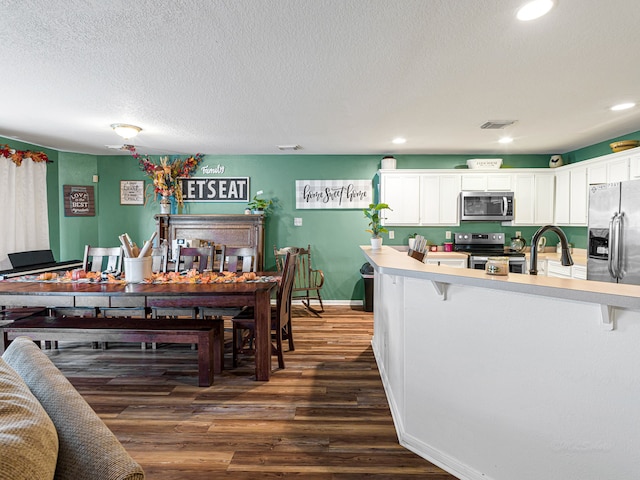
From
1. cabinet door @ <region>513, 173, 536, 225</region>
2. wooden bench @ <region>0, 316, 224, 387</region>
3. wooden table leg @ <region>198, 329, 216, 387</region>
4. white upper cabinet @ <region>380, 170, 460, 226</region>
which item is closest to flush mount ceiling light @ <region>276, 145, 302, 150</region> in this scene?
white upper cabinet @ <region>380, 170, 460, 226</region>

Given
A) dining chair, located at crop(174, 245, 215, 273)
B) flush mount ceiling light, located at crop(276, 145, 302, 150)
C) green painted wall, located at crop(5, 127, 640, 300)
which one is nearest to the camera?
dining chair, located at crop(174, 245, 215, 273)

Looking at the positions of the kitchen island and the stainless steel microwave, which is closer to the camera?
the kitchen island

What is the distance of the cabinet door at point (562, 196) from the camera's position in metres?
4.83

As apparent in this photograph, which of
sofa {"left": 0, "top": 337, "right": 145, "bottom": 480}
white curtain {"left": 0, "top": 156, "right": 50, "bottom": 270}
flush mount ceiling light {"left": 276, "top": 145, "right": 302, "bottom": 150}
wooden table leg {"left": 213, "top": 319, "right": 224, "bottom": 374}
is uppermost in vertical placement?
flush mount ceiling light {"left": 276, "top": 145, "right": 302, "bottom": 150}

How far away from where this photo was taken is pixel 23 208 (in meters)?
4.77

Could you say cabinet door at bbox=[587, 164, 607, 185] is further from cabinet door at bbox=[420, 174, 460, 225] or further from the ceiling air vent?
cabinet door at bbox=[420, 174, 460, 225]

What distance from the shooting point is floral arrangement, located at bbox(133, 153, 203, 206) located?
5469mm

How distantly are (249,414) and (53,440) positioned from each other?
182 centimetres

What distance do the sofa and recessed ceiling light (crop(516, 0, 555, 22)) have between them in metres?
2.38

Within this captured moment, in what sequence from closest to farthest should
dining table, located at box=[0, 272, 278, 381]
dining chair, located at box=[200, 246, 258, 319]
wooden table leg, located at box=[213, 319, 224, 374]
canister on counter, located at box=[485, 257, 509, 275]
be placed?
canister on counter, located at box=[485, 257, 509, 275] < dining table, located at box=[0, 272, 278, 381] < wooden table leg, located at box=[213, 319, 224, 374] < dining chair, located at box=[200, 246, 258, 319]

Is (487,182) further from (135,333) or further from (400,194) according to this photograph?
(135,333)

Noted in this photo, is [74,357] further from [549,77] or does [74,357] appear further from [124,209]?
[549,77]

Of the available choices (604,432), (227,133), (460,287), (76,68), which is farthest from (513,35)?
(227,133)

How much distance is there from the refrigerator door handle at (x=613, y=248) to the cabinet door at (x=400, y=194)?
235cm
